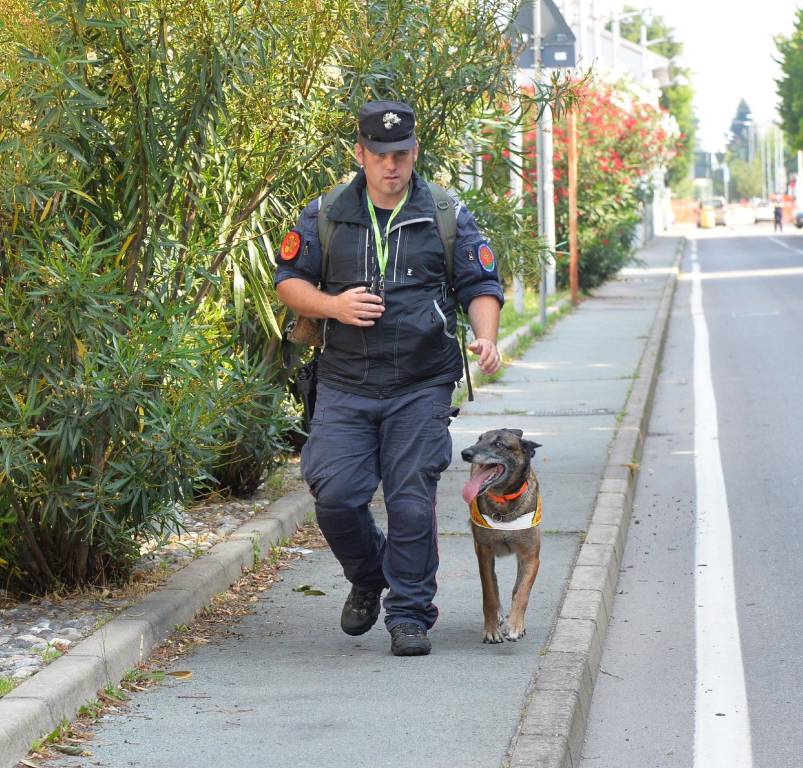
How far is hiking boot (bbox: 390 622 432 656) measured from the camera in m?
5.67

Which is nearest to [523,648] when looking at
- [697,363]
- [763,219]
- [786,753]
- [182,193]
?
[786,753]

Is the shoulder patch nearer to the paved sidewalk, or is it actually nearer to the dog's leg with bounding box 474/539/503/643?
the dog's leg with bounding box 474/539/503/643

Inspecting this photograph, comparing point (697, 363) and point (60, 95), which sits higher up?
point (60, 95)

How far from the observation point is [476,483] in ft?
18.6

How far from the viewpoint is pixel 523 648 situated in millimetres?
5824

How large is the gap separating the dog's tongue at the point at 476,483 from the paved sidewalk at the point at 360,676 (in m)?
0.62

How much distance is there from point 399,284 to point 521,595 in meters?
1.31

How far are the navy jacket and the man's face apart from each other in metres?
0.06

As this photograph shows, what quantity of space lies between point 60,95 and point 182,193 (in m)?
1.23

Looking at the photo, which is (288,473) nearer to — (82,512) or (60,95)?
(82,512)

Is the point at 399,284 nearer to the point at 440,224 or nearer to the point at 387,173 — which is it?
the point at 440,224

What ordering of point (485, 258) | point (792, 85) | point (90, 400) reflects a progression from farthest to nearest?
point (792, 85) < point (485, 258) < point (90, 400)

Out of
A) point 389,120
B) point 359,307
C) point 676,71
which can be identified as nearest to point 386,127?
point 389,120

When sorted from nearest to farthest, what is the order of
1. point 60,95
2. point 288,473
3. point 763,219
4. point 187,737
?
point 187,737 < point 60,95 < point 288,473 < point 763,219
